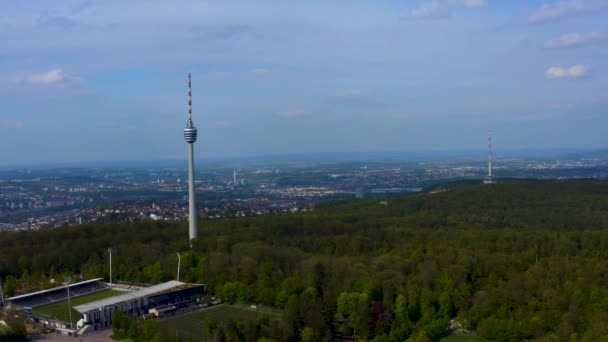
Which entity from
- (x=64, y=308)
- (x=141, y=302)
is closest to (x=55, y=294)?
(x=64, y=308)

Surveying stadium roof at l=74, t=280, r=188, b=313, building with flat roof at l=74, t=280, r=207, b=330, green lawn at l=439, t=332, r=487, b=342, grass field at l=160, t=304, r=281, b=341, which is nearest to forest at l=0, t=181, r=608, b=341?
green lawn at l=439, t=332, r=487, b=342

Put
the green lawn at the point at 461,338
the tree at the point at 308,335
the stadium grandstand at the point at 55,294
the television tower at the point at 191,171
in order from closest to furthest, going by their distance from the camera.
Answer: the tree at the point at 308,335 → the green lawn at the point at 461,338 → the stadium grandstand at the point at 55,294 → the television tower at the point at 191,171

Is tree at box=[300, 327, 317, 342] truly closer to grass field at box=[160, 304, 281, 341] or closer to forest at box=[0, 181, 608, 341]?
forest at box=[0, 181, 608, 341]

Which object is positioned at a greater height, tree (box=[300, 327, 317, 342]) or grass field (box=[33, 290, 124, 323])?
tree (box=[300, 327, 317, 342])

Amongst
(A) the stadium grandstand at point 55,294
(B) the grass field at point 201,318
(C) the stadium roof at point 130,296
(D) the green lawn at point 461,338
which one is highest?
(C) the stadium roof at point 130,296

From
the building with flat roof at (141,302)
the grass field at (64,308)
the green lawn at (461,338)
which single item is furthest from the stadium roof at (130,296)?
the green lawn at (461,338)

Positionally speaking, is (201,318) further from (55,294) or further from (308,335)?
(55,294)

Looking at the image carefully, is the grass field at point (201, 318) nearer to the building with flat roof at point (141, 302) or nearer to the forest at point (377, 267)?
the forest at point (377, 267)
